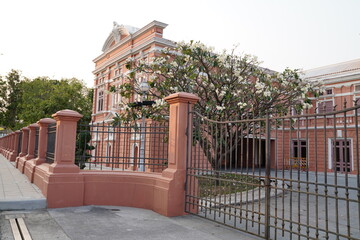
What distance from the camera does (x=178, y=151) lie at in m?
6.34

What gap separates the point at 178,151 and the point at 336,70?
25.8m

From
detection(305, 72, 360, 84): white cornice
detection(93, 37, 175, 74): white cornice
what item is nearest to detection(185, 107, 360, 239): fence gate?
detection(93, 37, 175, 74): white cornice

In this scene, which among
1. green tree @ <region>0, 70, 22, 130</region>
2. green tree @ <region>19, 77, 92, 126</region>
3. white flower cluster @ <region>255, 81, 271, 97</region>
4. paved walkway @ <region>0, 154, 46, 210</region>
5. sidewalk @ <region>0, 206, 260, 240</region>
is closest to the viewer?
sidewalk @ <region>0, 206, 260, 240</region>

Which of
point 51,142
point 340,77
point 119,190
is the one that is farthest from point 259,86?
point 340,77

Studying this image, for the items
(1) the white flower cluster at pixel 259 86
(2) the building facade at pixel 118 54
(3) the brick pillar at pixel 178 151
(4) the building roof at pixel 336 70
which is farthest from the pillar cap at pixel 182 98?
(4) the building roof at pixel 336 70

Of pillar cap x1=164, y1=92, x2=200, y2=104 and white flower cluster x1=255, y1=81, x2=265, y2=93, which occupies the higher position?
white flower cluster x1=255, y1=81, x2=265, y2=93

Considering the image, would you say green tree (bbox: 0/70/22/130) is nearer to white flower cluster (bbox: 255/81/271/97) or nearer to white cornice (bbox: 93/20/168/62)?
white cornice (bbox: 93/20/168/62)

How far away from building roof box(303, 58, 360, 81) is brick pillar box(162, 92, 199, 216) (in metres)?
19.8

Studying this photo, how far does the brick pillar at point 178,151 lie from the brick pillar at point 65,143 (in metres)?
2.29

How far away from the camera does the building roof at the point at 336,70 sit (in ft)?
76.1

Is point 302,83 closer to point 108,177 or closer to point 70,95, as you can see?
point 108,177

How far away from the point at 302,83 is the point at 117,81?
14.8 metres

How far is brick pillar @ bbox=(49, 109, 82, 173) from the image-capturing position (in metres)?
6.89

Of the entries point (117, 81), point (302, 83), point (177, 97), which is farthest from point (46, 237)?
point (117, 81)
